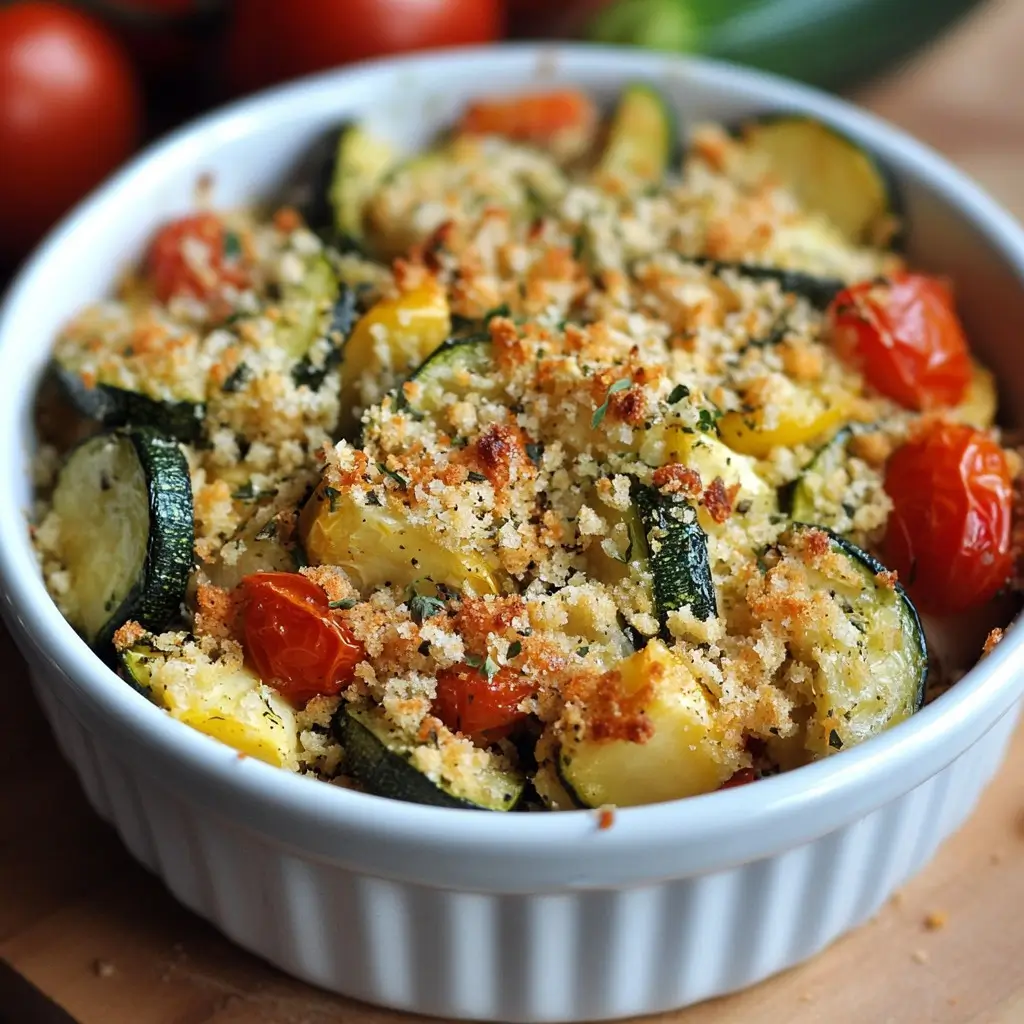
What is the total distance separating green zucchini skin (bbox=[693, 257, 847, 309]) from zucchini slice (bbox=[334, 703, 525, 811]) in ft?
2.68

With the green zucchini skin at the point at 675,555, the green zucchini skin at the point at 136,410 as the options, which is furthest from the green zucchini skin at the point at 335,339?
the green zucchini skin at the point at 675,555

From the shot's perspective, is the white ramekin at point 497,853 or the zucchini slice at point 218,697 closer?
the white ramekin at point 497,853

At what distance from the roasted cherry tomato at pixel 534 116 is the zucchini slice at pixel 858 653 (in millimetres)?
1005

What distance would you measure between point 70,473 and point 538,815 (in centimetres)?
79

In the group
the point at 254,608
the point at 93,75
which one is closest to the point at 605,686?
the point at 254,608

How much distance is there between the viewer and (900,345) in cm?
172

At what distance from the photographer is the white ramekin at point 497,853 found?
122cm

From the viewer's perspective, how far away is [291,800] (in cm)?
123

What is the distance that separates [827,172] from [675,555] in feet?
3.08

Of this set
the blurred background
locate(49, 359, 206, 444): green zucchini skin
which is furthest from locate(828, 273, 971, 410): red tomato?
the blurred background

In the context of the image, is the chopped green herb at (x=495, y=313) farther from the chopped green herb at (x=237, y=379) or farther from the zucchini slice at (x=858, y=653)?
the zucchini slice at (x=858, y=653)

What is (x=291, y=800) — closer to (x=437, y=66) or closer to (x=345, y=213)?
(x=345, y=213)

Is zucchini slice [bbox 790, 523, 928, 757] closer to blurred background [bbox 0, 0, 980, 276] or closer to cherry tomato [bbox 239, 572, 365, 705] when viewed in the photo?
cherry tomato [bbox 239, 572, 365, 705]

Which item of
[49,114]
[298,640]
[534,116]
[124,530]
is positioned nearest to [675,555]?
[298,640]
